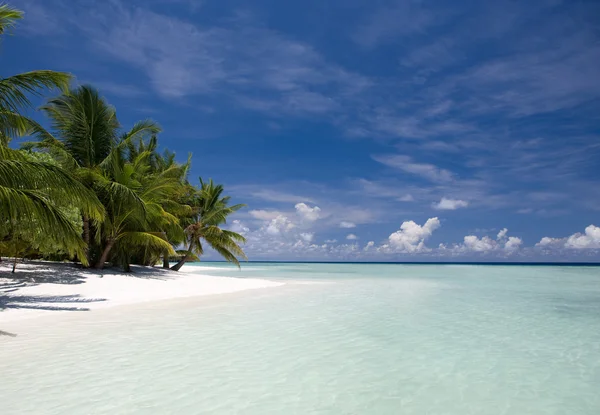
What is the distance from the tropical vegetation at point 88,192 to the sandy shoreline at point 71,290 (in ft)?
2.47

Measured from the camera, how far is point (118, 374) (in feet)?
14.5

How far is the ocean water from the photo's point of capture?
3.69 meters

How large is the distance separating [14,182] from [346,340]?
20.6ft

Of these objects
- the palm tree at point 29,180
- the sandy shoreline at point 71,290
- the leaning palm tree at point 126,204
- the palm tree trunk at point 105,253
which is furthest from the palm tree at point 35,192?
the palm tree trunk at point 105,253

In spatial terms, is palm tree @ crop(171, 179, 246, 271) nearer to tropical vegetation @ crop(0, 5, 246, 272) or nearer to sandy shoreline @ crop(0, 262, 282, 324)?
tropical vegetation @ crop(0, 5, 246, 272)

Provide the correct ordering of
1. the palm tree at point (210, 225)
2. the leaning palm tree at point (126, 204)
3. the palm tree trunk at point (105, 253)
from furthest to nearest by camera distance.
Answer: the palm tree at point (210, 225) → the palm tree trunk at point (105, 253) → the leaning palm tree at point (126, 204)

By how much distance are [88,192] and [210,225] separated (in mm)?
14173

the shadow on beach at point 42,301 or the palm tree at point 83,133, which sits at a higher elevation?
the palm tree at point 83,133

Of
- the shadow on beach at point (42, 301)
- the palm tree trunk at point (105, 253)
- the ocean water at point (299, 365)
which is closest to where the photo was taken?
the ocean water at point (299, 365)

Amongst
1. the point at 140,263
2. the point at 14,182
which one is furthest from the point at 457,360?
the point at 140,263

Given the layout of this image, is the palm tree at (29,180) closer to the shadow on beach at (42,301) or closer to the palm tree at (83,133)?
the shadow on beach at (42,301)

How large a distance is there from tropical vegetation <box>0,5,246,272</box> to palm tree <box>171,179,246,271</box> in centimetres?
6

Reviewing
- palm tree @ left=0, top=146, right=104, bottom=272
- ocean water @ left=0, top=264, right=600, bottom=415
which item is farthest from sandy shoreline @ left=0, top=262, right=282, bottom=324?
palm tree @ left=0, top=146, right=104, bottom=272

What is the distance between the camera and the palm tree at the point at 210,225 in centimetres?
2148
